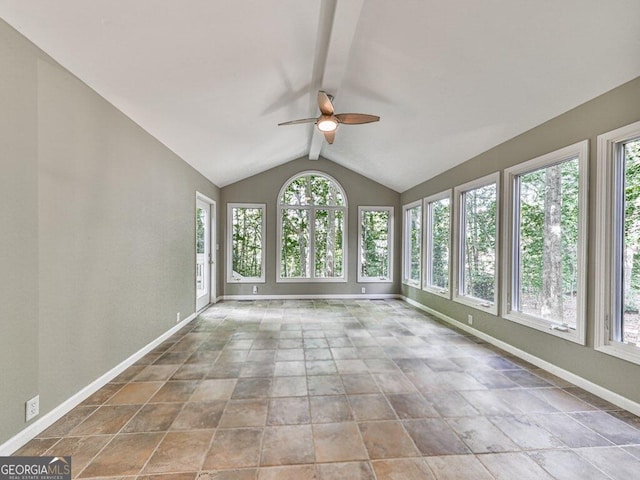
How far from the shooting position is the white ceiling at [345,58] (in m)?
1.91

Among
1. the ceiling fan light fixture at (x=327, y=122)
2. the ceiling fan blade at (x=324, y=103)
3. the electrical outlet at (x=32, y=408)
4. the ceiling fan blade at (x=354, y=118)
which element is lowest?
the electrical outlet at (x=32, y=408)

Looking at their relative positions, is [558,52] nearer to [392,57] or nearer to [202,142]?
[392,57]

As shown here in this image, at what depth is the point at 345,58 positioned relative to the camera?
2850 mm

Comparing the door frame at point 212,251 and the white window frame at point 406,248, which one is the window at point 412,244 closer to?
the white window frame at point 406,248

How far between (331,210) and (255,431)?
5.18 m

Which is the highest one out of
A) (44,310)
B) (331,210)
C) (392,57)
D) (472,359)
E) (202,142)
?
(392,57)

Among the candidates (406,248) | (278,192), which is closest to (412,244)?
(406,248)

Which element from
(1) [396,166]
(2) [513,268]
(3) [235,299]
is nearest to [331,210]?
(1) [396,166]

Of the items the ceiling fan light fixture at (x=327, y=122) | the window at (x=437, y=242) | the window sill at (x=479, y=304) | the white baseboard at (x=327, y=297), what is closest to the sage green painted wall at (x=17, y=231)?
the ceiling fan light fixture at (x=327, y=122)

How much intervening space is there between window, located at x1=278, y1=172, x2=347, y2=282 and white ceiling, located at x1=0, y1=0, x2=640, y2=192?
271cm

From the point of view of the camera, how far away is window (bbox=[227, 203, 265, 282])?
21.4ft

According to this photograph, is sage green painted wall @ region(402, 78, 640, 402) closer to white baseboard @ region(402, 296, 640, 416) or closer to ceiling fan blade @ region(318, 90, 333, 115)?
white baseboard @ region(402, 296, 640, 416)

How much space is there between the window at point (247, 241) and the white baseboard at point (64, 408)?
318 cm

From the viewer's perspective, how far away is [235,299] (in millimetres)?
6410
